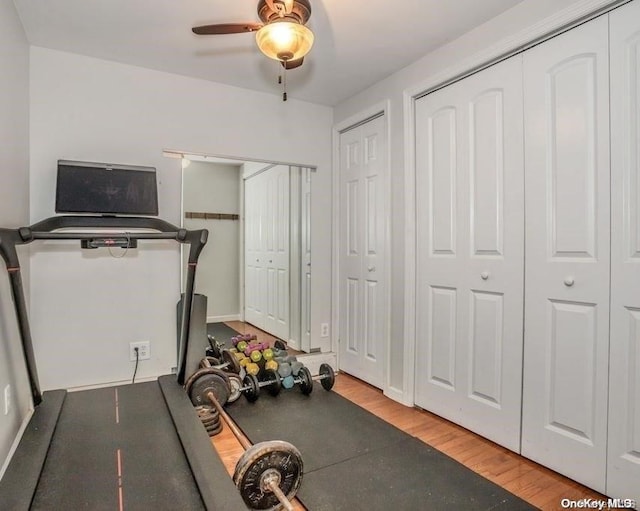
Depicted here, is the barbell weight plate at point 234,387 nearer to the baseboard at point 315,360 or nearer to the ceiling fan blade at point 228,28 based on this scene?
the baseboard at point 315,360

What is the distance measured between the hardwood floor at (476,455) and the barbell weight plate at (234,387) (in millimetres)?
204

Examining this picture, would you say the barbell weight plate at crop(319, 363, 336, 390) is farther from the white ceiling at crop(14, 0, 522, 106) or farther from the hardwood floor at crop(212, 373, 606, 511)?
the white ceiling at crop(14, 0, 522, 106)

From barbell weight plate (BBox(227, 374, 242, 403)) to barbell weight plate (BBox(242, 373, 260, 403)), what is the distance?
2.0 inches

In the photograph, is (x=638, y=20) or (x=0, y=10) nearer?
(x=638, y=20)

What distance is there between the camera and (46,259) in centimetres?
250

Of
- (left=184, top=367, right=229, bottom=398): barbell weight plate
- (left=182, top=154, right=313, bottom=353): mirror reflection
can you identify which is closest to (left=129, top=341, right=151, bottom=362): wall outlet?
(left=182, top=154, right=313, bottom=353): mirror reflection

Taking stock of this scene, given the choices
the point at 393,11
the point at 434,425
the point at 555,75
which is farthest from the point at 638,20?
the point at 434,425

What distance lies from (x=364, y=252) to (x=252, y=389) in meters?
A: 1.37

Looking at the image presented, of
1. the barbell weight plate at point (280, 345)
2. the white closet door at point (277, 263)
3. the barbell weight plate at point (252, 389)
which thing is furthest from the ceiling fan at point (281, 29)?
the barbell weight plate at point (280, 345)

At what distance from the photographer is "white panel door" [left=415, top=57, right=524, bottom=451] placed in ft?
6.82

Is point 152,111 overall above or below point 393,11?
below

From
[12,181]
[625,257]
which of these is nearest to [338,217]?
[625,257]

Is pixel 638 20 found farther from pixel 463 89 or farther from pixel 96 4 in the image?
pixel 96 4

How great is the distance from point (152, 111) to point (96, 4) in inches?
32.0
